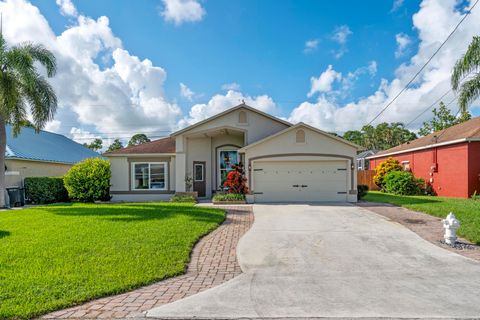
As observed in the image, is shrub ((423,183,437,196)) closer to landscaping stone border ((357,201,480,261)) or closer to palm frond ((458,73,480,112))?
landscaping stone border ((357,201,480,261))

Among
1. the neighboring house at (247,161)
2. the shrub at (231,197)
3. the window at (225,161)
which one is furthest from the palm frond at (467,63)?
the window at (225,161)

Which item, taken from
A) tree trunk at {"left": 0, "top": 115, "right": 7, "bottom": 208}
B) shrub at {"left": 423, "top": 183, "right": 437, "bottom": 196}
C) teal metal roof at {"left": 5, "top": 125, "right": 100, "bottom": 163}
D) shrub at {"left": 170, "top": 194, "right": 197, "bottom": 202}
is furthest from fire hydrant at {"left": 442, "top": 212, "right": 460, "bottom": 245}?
teal metal roof at {"left": 5, "top": 125, "right": 100, "bottom": 163}

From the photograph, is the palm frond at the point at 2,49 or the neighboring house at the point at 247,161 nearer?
the palm frond at the point at 2,49

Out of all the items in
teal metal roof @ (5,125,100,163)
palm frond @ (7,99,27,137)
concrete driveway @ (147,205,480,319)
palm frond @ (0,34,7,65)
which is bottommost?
concrete driveway @ (147,205,480,319)

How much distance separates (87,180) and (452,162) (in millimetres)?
21019

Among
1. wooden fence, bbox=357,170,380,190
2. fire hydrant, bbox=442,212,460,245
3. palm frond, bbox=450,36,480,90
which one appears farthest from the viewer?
wooden fence, bbox=357,170,380,190

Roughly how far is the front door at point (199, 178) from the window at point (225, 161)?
101cm

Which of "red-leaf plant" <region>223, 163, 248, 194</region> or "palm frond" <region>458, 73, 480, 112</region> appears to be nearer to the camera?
"palm frond" <region>458, 73, 480, 112</region>

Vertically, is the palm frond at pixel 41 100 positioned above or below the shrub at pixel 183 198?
above

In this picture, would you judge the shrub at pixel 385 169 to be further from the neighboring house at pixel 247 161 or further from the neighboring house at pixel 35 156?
the neighboring house at pixel 35 156

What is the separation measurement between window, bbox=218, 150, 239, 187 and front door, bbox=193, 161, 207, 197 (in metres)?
1.01

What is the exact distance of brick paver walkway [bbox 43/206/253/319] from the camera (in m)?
4.14

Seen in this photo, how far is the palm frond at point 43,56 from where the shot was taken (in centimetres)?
1441

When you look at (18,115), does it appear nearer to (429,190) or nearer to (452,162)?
(452,162)
